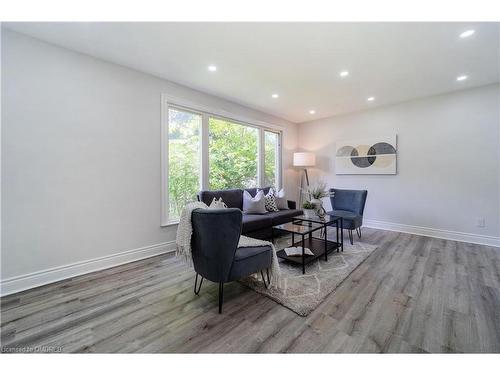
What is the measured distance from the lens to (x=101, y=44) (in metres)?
2.38

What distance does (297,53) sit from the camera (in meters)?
2.55

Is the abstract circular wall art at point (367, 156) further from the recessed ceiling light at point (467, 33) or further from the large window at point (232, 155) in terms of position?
the recessed ceiling light at point (467, 33)

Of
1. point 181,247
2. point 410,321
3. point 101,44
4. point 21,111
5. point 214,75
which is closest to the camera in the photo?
point 410,321

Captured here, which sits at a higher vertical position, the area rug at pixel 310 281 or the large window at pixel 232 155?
the large window at pixel 232 155

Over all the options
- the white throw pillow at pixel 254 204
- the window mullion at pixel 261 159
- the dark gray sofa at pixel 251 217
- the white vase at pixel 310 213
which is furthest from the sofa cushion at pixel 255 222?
the window mullion at pixel 261 159

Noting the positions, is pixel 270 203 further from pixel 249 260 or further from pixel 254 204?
pixel 249 260

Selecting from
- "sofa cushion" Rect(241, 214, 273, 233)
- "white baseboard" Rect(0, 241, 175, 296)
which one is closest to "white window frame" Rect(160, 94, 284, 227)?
"white baseboard" Rect(0, 241, 175, 296)

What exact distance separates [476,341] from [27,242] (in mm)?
3987

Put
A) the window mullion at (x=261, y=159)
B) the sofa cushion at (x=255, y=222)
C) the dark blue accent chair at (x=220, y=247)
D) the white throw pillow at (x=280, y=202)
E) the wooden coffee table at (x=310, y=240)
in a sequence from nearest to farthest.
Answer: the dark blue accent chair at (x=220, y=247) → the wooden coffee table at (x=310, y=240) → the sofa cushion at (x=255, y=222) → the white throw pillow at (x=280, y=202) → the window mullion at (x=261, y=159)

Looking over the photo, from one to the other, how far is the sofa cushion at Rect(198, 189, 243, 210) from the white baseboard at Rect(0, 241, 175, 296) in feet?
3.03

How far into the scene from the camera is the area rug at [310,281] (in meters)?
1.97

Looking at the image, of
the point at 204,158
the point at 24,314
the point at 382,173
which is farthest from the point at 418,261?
the point at 24,314

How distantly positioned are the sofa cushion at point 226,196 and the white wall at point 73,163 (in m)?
0.70

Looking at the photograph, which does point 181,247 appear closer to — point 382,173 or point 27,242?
point 27,242
